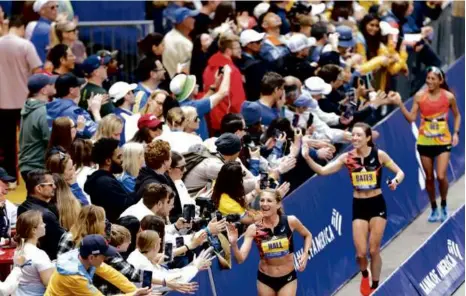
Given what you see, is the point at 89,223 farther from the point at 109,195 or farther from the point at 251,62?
the point at 251,62

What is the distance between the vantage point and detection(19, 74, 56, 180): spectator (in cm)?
1553

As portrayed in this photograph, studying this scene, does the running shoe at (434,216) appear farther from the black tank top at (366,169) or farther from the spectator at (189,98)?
the spectator at (189,98)

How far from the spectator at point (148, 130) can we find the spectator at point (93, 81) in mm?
1191

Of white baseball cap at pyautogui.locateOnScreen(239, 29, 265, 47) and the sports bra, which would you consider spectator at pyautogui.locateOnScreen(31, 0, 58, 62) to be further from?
the sports bra

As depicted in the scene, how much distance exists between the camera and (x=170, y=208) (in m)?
13.1

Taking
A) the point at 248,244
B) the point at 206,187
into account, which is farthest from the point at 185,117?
the point at 248,244

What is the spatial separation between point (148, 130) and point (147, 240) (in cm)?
306

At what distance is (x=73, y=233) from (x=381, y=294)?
3124mm

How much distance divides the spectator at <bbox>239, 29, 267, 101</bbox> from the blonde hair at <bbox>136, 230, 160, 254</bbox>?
678cm

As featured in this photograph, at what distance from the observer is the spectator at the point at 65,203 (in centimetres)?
1297

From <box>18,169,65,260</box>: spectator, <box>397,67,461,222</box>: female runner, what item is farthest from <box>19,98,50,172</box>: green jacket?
<box>397,67,461,222</box>: female runner

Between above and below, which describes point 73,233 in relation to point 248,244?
above

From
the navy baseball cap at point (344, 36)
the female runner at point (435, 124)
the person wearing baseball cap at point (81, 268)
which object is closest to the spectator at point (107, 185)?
the person wearing baseball cap at point (81, 268)

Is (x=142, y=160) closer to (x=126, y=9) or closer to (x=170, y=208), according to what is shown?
(x=170, y=208)
